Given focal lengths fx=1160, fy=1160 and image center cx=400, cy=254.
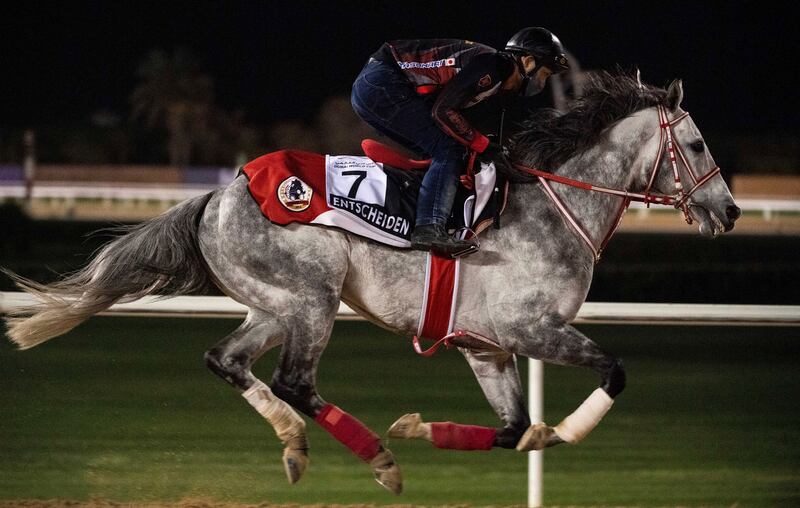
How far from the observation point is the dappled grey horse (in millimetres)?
3998

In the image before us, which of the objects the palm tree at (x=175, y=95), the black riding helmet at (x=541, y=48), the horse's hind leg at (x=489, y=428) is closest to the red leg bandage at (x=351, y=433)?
the horse's hind leg at (x=489, y=428)

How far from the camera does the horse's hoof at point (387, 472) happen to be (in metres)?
3.99

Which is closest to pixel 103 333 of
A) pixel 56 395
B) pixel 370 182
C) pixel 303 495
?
pixel 56 395

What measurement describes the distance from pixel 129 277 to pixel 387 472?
1153mm

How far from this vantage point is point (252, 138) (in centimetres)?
4719

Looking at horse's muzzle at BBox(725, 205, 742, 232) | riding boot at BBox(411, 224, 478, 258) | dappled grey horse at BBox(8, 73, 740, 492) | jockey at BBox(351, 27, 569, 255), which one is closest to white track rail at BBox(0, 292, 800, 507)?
dappled grey horse at BBox(8, 73, 740, 492)

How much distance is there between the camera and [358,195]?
13.2ft

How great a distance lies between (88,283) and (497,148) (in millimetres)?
1557

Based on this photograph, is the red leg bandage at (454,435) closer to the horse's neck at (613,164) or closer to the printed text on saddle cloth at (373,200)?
the printed text on saddle cloth at (373,200)

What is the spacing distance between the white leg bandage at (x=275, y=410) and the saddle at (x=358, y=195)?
0.59 m

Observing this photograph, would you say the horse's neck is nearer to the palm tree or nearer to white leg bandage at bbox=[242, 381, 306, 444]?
white leg bandage at bbox=[242, 381, 306, 444]

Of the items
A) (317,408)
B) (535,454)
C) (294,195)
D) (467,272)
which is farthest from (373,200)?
(535,454)

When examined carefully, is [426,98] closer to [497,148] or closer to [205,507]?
[497,148]

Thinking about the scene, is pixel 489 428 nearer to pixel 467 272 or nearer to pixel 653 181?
pixel 467 272
